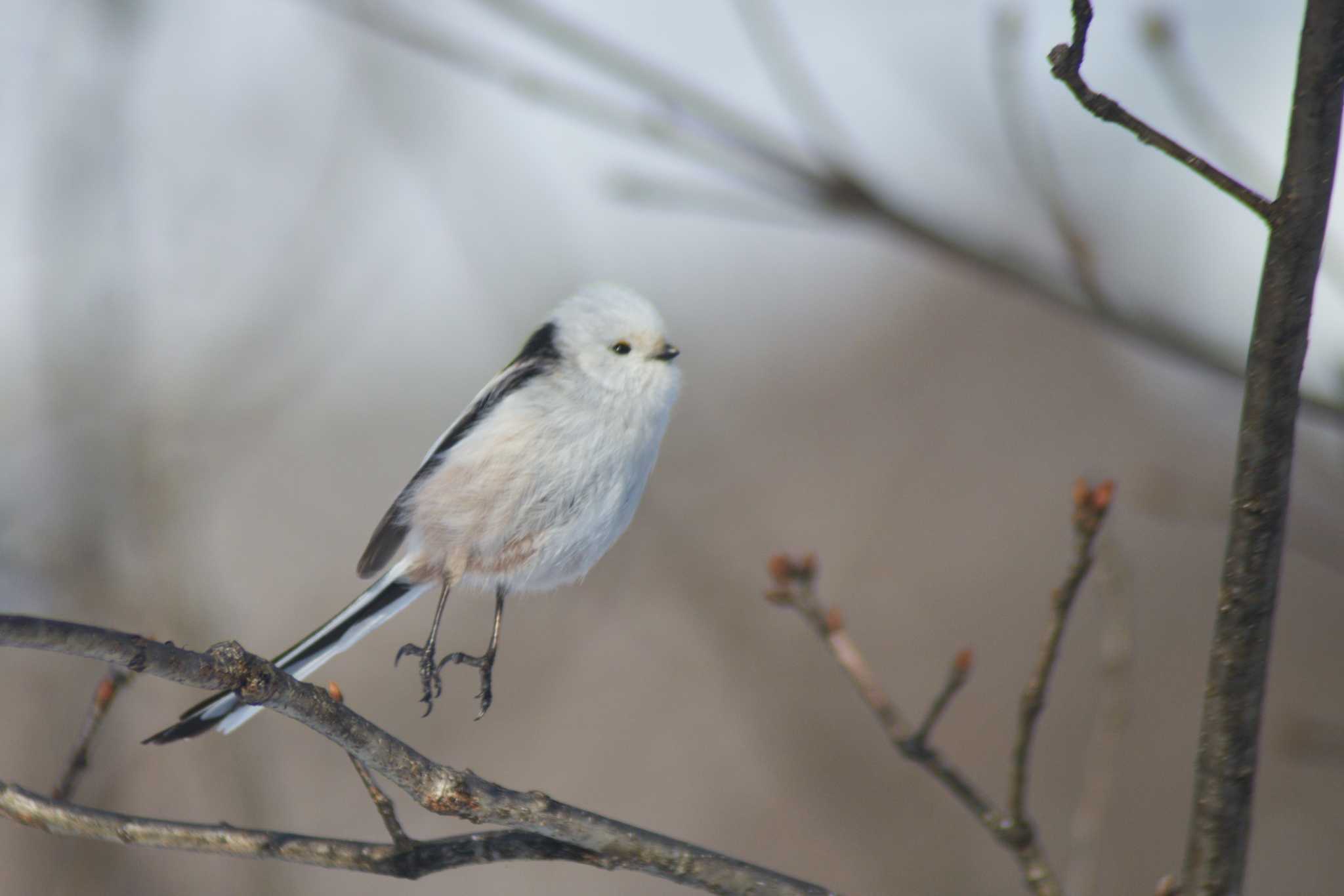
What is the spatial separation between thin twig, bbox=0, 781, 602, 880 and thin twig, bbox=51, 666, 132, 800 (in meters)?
0.13

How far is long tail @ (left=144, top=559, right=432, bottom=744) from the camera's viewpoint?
1.27m

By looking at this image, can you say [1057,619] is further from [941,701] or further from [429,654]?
[429,654]

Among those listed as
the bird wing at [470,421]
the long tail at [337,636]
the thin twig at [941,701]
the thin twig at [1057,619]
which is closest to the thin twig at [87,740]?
the long tail at [337,636]

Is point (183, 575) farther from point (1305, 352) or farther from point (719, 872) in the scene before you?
point (1305, 352)

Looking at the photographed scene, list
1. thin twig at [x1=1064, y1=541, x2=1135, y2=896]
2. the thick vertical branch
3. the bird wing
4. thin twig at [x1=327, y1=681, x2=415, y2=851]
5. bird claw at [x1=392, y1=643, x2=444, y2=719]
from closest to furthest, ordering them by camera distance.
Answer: the thick vertical branch → thin twig at [x1=327, y1=681, x2=415, y2=851] → bird claw at [x1=392, y1=643, x2=444, y2=719] → the bird wing → thin twig at [x1=1064, y1=541, x2=1135, y2=896]

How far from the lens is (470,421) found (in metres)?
1.55

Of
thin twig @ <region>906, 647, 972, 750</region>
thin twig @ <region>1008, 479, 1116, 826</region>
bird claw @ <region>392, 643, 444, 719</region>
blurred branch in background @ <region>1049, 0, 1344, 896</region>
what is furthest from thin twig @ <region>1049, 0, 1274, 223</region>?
bird claw @ <region>392, 643, 444, 719</region>

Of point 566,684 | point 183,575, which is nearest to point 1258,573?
point 183,575

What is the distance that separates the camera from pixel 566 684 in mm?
4301

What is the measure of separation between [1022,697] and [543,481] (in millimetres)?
651

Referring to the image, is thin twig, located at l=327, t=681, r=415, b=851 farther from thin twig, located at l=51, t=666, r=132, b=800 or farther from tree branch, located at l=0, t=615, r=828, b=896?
thin twig, located at l=51, t=666, r=132, b=800

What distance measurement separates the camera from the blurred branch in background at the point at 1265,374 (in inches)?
36.2

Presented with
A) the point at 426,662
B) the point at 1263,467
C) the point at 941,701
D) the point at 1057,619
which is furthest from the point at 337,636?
the point at 1263,467

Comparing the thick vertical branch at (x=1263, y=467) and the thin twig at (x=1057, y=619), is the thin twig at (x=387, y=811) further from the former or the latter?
the thick vertical branch at (x=1263, y=467)
